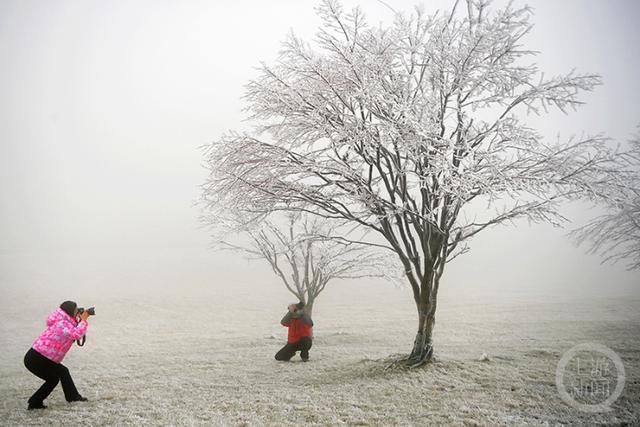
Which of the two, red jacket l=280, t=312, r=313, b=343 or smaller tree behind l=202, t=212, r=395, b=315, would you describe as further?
smaller tree behind l=202, t=212, r=395, b=315

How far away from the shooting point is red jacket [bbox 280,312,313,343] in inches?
394

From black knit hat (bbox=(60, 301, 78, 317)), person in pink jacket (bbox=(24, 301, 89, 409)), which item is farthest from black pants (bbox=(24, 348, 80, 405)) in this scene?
black knit hat (bbox=(60, 301, 78, 317))

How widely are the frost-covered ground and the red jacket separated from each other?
30.4 inches

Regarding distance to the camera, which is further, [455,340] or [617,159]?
[455,340]

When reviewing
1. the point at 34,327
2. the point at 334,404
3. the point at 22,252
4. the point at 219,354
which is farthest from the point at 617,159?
the point at 22,252

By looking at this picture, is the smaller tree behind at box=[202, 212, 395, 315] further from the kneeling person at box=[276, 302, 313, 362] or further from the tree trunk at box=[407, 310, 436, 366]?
the tree trunk at box=[407, 310, 436, 366]

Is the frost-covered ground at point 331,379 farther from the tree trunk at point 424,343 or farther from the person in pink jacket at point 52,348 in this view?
the person in pink jacket at point 52,348

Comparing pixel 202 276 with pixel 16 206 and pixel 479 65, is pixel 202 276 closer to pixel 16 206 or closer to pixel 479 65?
pixel 479 65

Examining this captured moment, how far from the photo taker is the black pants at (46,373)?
6145mm

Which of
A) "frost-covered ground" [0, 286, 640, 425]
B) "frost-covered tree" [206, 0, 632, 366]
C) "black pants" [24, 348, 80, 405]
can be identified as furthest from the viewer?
"frost-covered tree" [206, 0, 632, 366]

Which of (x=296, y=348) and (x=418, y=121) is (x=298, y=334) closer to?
(x=296, y=348)

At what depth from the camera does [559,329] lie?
15.9m

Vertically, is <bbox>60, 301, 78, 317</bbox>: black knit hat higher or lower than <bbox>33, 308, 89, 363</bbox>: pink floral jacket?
higher

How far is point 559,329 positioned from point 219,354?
13960mm
